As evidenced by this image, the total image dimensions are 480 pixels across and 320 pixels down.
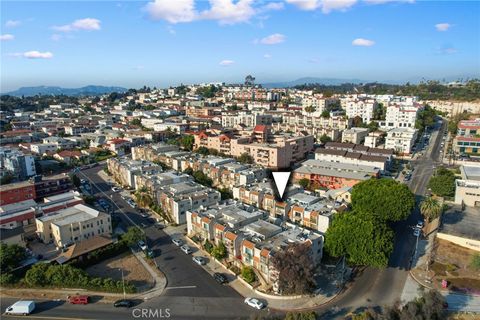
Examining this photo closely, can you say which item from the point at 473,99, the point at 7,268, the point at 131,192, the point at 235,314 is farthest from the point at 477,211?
the point at 473,99

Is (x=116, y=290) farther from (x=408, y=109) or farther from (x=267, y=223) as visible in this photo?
(x=408, y=109)

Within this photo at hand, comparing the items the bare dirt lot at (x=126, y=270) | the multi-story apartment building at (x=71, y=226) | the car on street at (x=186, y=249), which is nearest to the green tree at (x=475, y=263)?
the car on street at (x=186, y=249)

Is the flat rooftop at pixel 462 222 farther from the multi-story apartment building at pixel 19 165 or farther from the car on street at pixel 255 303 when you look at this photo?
the multi-story apartment building at pixel 19 165

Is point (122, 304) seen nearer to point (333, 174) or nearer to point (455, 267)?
point (455, 267)

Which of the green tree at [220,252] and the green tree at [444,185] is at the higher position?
the green tree at [444,185]

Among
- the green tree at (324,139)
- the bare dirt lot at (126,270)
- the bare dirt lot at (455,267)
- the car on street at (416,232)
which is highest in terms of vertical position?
the green tree at (324,139)

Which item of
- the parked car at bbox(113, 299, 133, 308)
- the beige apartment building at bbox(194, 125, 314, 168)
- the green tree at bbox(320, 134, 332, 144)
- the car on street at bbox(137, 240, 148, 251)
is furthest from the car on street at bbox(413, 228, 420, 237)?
the green tree at bbox(320, 134, 332, 144)
